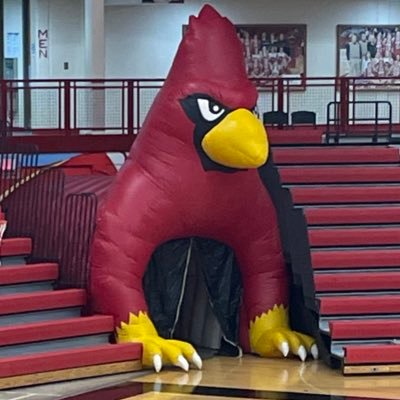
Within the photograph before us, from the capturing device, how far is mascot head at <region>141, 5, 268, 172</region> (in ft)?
31.7

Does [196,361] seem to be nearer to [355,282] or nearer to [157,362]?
[157,362]

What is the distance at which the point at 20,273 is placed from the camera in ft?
31.6

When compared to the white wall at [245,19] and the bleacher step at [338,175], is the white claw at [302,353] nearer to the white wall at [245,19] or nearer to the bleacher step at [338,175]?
the bleacher step at [338,175]

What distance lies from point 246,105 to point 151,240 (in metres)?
1.43

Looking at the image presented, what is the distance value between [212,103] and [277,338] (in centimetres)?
208

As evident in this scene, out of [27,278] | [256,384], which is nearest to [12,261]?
[27,278]

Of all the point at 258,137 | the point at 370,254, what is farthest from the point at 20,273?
the point at 370,254

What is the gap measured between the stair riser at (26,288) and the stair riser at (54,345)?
71 centimetres

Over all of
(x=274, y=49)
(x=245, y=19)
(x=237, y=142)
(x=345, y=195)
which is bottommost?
(x=345, y=195)

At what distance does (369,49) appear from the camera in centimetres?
1930

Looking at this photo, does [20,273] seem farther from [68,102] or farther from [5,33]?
[5,33]

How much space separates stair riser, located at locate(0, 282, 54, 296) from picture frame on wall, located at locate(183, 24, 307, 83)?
1013 centimetres

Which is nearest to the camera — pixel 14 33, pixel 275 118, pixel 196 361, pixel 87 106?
pixel 196 361

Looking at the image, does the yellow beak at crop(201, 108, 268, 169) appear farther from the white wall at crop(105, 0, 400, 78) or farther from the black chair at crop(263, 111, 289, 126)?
the white wall at crop(105, 0, 400, 78)
